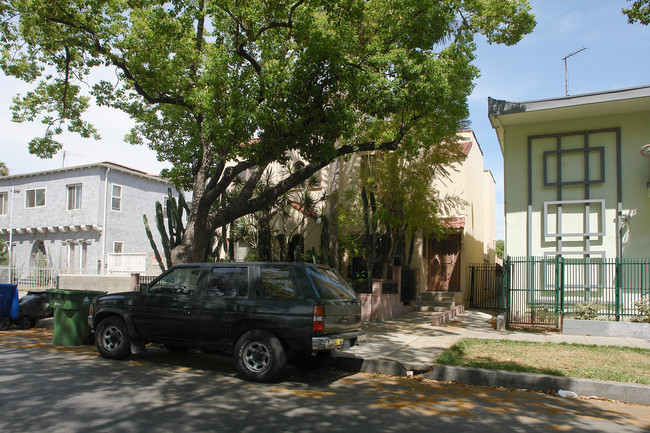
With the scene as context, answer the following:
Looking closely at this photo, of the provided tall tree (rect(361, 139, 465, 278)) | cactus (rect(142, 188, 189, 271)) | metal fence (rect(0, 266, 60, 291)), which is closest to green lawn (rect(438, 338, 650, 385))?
tall tree (rect(361, 139, 465, 278))

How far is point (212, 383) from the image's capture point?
7.50 metres

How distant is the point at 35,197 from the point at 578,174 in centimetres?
2692

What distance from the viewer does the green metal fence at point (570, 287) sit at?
12.4 m

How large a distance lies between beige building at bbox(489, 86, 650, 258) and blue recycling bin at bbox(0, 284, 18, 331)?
1351 centimetres

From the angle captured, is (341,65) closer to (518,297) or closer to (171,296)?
(171,296)

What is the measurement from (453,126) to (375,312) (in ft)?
18.4

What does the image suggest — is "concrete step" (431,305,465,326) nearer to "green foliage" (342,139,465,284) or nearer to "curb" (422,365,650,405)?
"green foliage" (342,139,465,284)

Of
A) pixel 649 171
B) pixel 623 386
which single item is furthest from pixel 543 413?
pixel 649 171

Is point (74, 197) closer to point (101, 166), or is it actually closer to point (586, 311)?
point (101, 166)

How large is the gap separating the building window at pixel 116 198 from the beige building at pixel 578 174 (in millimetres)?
19744

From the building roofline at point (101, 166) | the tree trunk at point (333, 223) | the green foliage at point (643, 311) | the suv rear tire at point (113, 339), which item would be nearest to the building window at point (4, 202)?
the building roofline at point (101, 166)

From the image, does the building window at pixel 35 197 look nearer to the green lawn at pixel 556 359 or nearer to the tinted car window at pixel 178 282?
the tinted car window at pixel 178 282

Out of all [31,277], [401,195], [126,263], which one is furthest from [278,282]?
[31,277]

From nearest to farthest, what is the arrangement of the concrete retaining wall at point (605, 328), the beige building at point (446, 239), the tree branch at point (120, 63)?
1. the concrete retaining wall at point (605, 328)
2. the tree branch at point (120, 63)
3. the beige building at point (446, 239)
